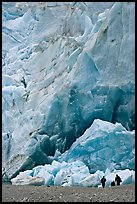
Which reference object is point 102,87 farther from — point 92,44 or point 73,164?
point 73,164

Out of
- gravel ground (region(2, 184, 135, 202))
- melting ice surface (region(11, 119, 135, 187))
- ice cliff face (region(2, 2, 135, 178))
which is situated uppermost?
ice cliff face (region(2, 2, 135, 178))

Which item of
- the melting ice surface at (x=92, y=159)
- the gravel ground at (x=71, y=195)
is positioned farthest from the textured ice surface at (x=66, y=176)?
the gravel ground at (x=71, y=195)

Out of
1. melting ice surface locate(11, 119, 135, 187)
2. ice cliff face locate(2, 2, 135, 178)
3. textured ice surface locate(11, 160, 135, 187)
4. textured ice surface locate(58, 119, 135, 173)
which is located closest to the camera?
textured ice surface locate(11, 160, 135, 187)

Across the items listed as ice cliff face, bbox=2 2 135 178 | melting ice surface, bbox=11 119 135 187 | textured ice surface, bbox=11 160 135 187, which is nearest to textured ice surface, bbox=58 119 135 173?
melting ice surface, bbox=11 119 135 187

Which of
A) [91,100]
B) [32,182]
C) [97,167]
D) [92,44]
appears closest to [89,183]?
[97,167]

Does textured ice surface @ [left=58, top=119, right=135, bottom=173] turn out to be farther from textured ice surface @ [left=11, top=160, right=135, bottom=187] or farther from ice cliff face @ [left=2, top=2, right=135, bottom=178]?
ice cliff face @ [left=2, top=2, right=135, bottom=178]

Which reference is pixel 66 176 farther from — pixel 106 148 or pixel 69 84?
pixel 69 84

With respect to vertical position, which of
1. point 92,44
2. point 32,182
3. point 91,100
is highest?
point 92,44

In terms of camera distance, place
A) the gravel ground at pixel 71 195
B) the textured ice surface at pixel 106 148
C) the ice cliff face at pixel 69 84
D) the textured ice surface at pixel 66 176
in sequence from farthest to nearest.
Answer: the ice cliff face at pixel 69 84
the textured ice surface at pixel 106 148
the textured ice surface at pixel 66 176
the gravel ground at pixel 71 195

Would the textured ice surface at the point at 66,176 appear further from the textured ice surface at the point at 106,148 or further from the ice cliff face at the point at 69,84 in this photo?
the ice cliff face at the point at 69,84
